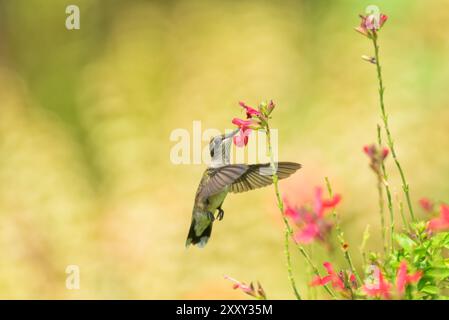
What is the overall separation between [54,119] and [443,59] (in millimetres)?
2921

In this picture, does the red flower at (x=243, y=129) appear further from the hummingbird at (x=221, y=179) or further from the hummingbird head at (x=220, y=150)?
the hummingbird head at (x=220, y=150)

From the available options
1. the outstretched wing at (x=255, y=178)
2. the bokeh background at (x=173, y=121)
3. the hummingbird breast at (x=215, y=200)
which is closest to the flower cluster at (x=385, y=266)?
the outstretched wing at (x=255, y=178)

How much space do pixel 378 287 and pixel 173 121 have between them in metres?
3.92

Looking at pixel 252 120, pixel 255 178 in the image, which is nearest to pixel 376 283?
pixel 252 120

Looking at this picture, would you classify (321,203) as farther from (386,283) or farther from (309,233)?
(386,283)

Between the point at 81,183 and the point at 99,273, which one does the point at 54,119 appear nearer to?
the point at 81,183

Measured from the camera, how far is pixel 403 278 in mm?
1271

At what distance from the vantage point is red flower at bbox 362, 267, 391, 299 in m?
1.28

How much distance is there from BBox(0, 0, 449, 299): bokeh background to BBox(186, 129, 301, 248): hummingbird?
1.41 metres

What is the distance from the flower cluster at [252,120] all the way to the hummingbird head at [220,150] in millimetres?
398

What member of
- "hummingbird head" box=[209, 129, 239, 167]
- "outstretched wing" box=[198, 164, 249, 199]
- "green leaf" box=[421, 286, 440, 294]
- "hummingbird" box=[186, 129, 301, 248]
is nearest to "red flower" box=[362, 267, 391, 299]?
"green leaf" box=[421, 286, 440, 294]

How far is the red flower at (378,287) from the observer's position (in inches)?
50.4

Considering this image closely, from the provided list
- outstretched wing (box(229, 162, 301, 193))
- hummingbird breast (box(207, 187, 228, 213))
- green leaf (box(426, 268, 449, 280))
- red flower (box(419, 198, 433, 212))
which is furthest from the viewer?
hummingbird breast (box(207, 187, 228, 213))

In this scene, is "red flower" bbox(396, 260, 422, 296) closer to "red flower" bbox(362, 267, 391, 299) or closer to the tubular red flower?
"red flower" bbox(362, 267, 391, 299)
